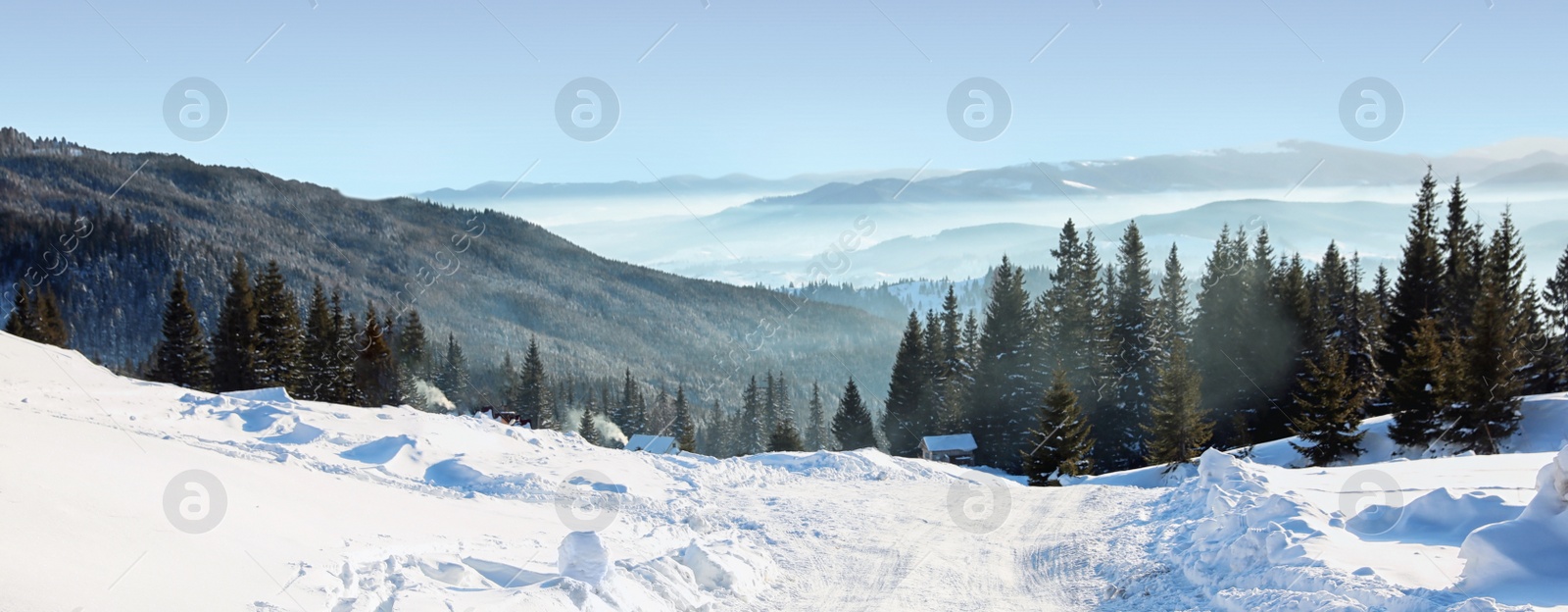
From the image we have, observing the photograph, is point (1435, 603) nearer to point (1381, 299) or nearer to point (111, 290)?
point (1381, 299)

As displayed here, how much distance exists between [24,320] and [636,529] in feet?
183

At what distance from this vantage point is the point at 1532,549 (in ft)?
32.8

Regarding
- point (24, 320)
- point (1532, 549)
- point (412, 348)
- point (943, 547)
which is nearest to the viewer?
point (1532, 549)

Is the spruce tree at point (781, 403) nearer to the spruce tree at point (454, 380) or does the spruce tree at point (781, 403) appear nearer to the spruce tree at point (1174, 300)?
the spruce tree at point (454, 380)

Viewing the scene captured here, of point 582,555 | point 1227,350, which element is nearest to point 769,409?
point 1227,350

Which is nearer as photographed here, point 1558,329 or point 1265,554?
point 1265,554

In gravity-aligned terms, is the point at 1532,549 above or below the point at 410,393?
below

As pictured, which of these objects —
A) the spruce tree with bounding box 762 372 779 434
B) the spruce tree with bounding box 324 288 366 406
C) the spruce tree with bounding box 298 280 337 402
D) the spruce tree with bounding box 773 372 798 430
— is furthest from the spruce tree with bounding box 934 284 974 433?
the spruce tree with bounding box 298 280 337 402

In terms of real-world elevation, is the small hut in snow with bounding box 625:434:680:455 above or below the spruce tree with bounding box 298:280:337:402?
below

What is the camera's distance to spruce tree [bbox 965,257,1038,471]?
4877 centimetres

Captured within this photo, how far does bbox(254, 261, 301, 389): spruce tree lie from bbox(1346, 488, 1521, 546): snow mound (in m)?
49.0

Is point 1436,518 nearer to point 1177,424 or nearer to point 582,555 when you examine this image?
point 582,555

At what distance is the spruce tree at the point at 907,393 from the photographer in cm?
6044

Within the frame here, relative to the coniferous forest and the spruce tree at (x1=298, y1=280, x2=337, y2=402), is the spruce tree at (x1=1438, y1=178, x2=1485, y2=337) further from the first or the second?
the spruce tree at (x1=298, y1=280, x2=337, y2=402)
